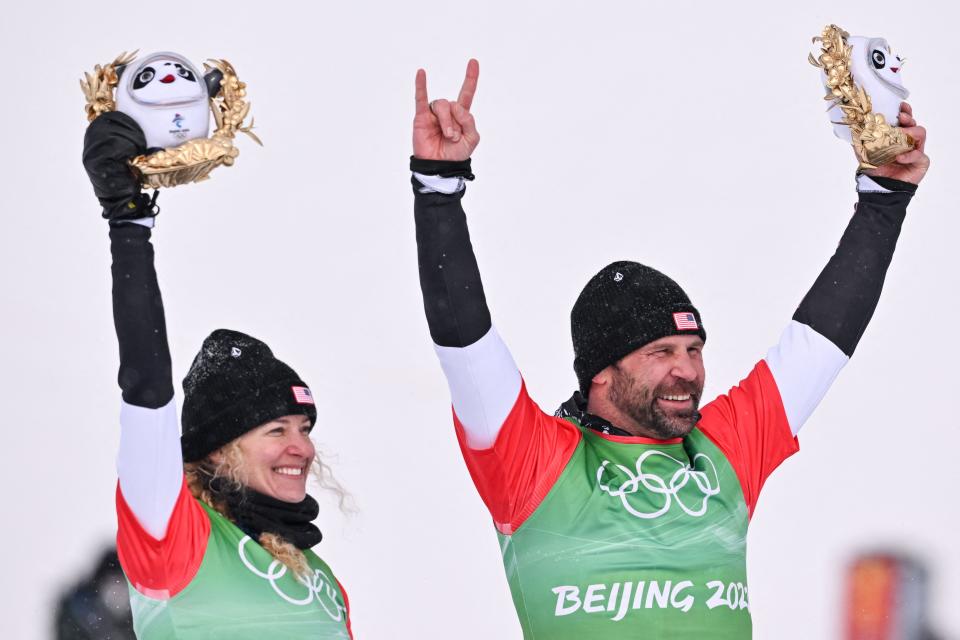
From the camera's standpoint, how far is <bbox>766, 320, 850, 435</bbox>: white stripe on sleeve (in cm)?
344

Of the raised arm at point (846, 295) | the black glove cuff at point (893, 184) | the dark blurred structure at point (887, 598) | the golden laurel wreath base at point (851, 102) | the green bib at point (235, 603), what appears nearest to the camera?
the green bib at point (235, 603)

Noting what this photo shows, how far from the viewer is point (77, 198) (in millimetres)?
4883

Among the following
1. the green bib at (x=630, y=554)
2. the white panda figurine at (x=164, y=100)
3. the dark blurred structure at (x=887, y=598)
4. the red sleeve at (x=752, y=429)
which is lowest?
the dark blurred structure at (x=887, y=598)

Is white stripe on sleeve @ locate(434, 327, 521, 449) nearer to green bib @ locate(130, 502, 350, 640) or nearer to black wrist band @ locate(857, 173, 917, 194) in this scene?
green bib @ locate(130, 502, 350, 640)

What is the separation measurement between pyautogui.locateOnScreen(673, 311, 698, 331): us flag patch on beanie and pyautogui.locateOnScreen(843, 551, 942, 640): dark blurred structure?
7.35 feet

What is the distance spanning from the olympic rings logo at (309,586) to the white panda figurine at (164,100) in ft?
2.77

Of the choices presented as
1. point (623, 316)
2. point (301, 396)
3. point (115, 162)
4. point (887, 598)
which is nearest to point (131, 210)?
point (115, 162)

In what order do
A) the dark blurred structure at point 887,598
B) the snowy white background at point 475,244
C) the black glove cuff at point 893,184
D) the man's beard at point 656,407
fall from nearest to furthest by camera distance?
the man's beard at point 656,407, the black glove cuff at point 893,184, the snowy white background at point 475,244, the dark blurred structure at point 887,598

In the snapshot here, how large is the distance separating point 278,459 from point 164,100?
0.82m

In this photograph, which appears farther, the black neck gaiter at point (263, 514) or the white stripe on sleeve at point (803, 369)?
the white stripe on sleeve at point (803, 369)

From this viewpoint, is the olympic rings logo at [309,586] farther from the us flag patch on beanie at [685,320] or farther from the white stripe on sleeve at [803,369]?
the white stripe on sleeve at [803,369]

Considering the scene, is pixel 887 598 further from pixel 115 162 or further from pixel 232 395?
pixel 115 162

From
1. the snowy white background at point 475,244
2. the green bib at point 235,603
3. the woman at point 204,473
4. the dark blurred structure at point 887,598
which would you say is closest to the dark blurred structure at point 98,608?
the snowy white background at point 475,244

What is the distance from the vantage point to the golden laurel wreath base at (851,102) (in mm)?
3344
